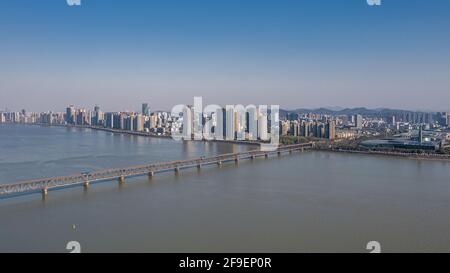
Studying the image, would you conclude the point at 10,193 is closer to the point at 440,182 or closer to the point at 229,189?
the point at 229,189

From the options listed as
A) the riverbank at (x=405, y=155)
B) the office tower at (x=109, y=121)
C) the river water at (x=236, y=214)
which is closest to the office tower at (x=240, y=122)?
the riverbank at (x=405, y=155)

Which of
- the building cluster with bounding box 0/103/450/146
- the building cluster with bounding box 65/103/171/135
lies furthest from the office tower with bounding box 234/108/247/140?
the building cluster with bounding box 65/103/171/135

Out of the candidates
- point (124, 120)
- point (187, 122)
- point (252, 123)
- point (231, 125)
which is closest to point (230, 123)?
point (231, 125)

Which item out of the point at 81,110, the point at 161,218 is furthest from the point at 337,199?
the point at 81,110

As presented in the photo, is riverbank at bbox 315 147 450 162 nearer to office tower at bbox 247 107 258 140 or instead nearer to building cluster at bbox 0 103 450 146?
building cluster at bbox 0 103 450 146

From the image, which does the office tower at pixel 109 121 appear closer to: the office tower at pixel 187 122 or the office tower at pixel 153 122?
the office tower at pixel 153 122
